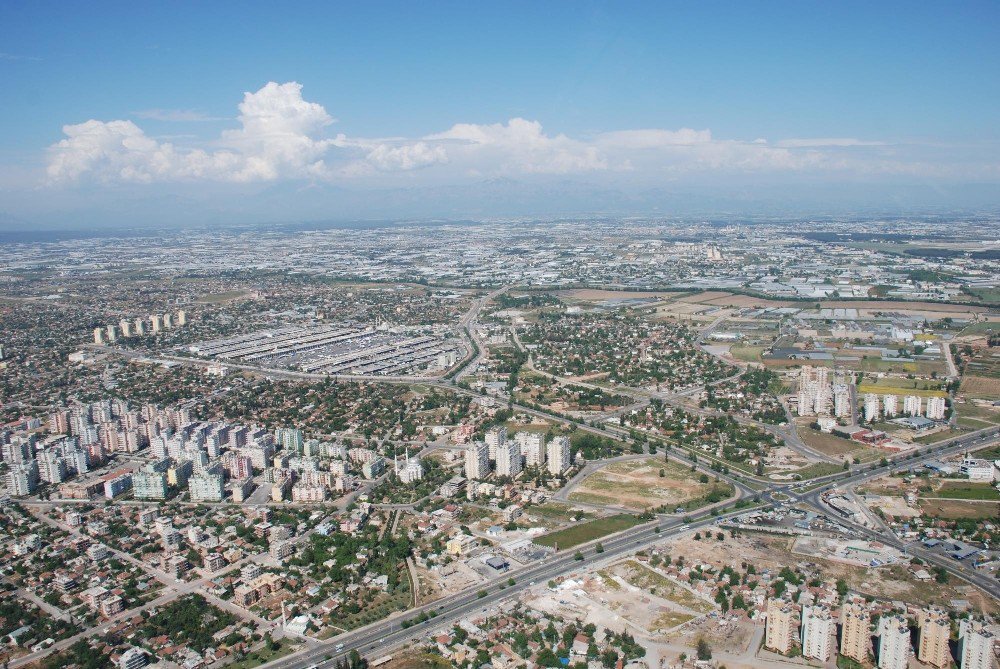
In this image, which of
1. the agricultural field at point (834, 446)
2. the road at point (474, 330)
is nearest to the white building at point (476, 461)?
the agricultural field at point (834, 446)

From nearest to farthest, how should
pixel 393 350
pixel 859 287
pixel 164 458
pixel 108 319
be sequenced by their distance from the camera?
pixel 164 458
pixel 393 350
pixel 108 319
pixel 859 287

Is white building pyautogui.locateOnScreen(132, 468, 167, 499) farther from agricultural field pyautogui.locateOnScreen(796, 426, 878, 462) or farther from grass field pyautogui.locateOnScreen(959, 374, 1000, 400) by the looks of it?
grass field pyautogui.locateOnScreen(959, 374, 1000, 400)

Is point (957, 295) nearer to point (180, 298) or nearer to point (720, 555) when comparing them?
point (720, 555)

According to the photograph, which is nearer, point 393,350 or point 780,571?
point 780,571

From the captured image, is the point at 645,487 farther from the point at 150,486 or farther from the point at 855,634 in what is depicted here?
the point at 150,486

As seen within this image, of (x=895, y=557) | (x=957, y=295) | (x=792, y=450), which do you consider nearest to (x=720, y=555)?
(x=895, y=557)

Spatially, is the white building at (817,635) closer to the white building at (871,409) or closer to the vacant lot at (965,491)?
the vacant lot at (965,491)
